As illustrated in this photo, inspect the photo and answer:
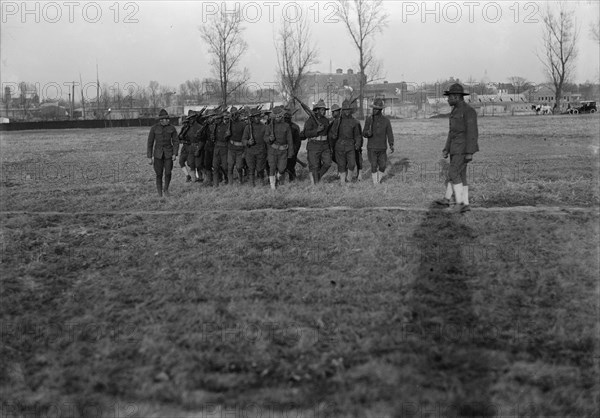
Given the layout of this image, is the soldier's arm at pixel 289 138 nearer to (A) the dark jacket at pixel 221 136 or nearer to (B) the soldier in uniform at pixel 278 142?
(B) the soldier in uniform at pixel 278 142

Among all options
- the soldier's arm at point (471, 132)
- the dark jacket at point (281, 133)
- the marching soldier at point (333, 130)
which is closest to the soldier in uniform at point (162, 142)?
the dark jacket at point (281, 133)

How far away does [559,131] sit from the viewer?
28.9 m

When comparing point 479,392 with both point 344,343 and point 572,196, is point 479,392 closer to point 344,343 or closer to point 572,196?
point 344,343

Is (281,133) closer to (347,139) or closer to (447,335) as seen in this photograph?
(347,139)

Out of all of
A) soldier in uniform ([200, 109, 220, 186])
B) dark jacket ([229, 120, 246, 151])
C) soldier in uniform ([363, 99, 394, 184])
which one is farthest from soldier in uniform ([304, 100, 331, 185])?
soldier in uniform ([200, 109, 220, 186])

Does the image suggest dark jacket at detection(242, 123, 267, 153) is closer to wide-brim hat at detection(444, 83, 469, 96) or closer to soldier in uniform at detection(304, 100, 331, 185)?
soldier in uniform at detection(304, 100, 331, 185)

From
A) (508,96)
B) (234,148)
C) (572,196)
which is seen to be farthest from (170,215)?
(508,96)

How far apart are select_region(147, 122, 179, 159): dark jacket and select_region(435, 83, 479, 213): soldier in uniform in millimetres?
5937

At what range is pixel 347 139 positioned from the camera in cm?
1365

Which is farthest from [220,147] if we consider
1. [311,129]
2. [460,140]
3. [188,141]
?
[460,140]

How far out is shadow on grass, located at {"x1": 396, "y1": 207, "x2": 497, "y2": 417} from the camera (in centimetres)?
419

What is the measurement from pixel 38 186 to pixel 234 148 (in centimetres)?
603

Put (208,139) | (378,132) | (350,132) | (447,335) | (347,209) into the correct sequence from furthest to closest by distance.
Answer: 1. (208,139)
2. (350,132)
3. (378,132)
4. (347,209)
5. (447,335)

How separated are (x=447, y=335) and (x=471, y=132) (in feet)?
17.9
